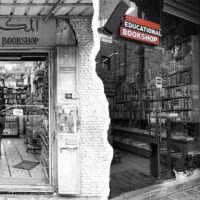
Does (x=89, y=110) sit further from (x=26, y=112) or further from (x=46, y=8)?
(x=26, y=112)

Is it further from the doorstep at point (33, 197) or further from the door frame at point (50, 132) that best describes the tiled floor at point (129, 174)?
the door frame at point (50, 132)

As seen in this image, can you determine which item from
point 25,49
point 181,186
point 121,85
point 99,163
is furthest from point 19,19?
point 181,186

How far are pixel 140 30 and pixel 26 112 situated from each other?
278 centimetres

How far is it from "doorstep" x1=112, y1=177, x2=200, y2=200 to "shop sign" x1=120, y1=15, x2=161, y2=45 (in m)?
1.56

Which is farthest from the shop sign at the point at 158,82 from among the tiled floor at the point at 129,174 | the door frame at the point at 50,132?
the door frame at the point at 50,132

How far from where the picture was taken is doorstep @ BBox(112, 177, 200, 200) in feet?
12.2

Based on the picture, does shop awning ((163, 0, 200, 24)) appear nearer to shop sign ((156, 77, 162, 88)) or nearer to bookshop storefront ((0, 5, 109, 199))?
shop sign ((156, 77, 162, 88))

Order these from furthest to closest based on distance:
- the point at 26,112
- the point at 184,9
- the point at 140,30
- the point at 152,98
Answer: the point at 26,112 < the point at 184,9 < the point at 152,98 < the point at 140,30

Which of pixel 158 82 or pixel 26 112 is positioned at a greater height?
pixel 158 82

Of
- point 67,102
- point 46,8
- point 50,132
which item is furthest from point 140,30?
point 50,132

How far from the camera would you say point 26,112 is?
5477 mm

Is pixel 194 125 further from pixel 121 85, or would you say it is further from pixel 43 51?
pixel 43 51

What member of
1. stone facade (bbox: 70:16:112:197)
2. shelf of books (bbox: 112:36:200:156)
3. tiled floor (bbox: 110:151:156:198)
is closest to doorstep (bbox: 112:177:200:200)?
tiled floor (bbox: 110:151:156:198)

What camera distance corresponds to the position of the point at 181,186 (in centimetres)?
436
